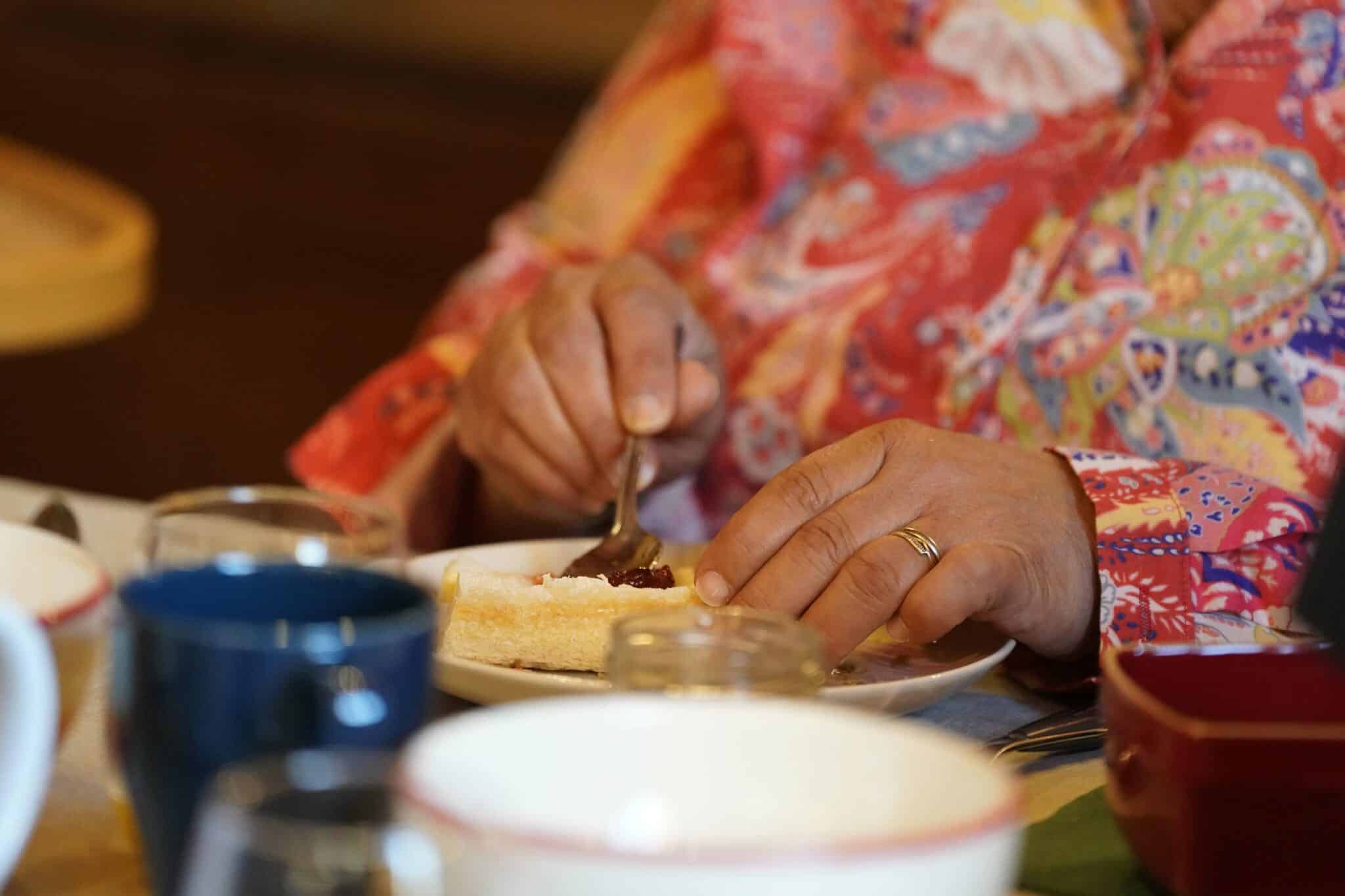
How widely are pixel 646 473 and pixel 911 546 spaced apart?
0.31 meters

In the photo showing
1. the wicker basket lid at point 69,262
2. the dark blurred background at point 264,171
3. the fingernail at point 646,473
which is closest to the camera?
the fingernail at point 646,473

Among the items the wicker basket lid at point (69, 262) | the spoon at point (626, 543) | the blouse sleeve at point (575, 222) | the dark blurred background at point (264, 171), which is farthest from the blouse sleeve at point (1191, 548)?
the dark blurred background at point (264, 171)

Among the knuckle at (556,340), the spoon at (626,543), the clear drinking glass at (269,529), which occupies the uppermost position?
the clear drinking glass at (269,529)

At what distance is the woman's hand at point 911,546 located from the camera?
68cm

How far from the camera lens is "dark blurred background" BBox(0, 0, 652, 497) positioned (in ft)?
12.0

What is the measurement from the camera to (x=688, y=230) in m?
1.29

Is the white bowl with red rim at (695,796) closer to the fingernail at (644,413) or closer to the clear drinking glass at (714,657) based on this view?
the clear drinking glass at (714,657)

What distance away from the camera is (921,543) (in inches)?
27.3

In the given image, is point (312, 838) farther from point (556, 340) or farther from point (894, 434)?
point (556, 340)

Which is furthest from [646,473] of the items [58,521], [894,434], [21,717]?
[21,717]

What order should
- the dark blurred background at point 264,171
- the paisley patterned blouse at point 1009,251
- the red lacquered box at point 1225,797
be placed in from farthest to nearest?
the dark blurred background at point 264,171, the paisley patterned blouse at point 1009,251, the red lacquered box at point 1225,797

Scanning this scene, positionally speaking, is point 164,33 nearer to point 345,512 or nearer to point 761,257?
point 761,257

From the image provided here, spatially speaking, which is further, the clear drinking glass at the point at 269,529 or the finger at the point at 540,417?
the finger at the point at 540,417

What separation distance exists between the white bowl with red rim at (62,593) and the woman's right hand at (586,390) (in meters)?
0.41
